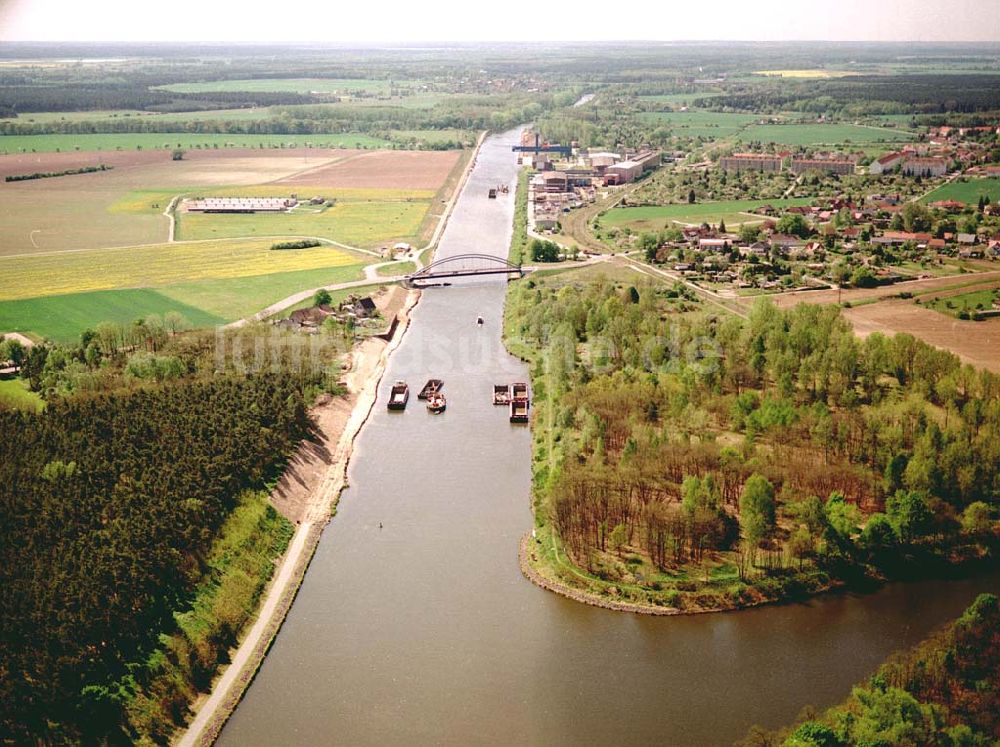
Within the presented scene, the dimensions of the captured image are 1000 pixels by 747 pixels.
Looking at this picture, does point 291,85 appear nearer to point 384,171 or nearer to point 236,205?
point 384,171

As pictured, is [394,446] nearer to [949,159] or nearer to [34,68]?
[949,159]

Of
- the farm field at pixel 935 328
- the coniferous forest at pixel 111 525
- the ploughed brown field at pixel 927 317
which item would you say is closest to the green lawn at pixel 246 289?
the coniferous forest at pixel 111 525

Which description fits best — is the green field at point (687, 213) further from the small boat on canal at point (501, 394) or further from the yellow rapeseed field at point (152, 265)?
the small boat on canal at point (501, 394)

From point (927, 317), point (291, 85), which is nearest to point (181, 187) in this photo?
point (927, 317)

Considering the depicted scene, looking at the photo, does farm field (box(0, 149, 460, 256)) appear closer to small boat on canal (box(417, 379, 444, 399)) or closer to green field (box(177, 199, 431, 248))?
green field (box(177, 199, 431, 248))

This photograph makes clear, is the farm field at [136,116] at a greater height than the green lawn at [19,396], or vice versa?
the farm field at [136,116]

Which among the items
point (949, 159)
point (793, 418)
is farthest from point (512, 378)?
point (949, 159)
